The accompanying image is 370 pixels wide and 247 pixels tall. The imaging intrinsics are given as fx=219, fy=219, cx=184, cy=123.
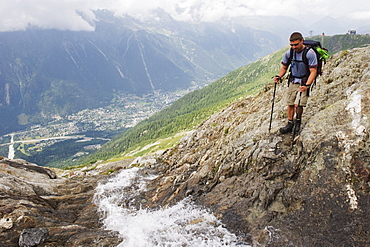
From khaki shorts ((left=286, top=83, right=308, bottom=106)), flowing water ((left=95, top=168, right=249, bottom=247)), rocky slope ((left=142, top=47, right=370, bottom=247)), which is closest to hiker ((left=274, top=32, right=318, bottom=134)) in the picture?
→ khaki shorts ((left=286, top=83, right=308, bottom=106))

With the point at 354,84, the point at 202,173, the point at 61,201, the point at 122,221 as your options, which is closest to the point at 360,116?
the point at 354,84

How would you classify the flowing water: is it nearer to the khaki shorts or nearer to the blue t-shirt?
the khaki shorts

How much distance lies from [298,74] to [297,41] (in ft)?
8.79

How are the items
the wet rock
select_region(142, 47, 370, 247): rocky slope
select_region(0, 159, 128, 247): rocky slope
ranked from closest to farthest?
1. select_region(142, 47, 370, 247): rocky slope
2. the wet rock
3. select_region(0, 159, 128, 247): rocky slope

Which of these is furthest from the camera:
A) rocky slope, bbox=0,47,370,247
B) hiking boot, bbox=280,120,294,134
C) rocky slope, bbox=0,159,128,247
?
hiking boot, bbox=280,120,294,134

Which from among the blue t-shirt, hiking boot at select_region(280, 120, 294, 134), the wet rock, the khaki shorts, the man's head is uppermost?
the man's head

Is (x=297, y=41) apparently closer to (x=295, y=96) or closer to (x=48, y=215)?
(x=295, y=96)

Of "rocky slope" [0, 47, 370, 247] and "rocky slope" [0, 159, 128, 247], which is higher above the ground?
"rocky slope" [0, 47, 370, 247]

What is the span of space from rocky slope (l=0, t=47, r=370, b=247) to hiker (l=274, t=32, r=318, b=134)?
6.48 feet

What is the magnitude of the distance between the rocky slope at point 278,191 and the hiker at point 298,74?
1.97 m

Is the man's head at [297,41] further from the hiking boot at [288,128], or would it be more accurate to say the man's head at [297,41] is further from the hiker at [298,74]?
the hiking boot at [288,128]

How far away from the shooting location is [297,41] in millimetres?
14812

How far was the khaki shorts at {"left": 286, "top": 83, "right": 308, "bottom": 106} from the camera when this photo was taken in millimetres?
16538

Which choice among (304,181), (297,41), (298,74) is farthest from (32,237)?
(297,41)
